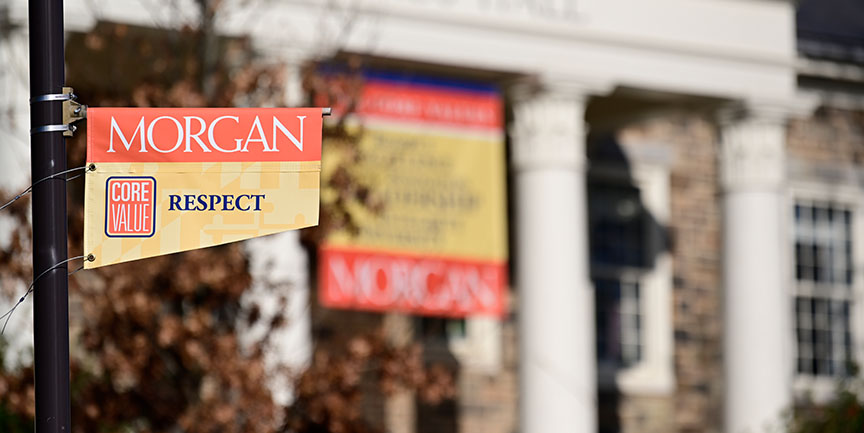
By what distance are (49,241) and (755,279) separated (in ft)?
41.8

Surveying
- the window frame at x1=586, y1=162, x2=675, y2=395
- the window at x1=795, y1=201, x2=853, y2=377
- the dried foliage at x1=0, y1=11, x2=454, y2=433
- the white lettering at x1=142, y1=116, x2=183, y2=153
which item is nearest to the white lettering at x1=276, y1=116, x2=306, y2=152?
the white lettering at x1=142, y1=116, x2=183, y2=153

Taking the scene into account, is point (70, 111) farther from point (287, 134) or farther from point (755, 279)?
point (755, 279)

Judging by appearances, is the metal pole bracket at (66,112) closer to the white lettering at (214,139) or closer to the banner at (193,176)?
the banner at (193,176)

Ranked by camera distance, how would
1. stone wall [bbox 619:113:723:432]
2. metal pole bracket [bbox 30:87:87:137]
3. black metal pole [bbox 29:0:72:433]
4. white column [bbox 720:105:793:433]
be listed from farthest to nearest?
stone wall [bbox 619:113:723:432], white column [bbox 720:105:793:433], metal pole bracket [bbox 30:87:87:137], black metal pole [bbox 29:0:72:433]

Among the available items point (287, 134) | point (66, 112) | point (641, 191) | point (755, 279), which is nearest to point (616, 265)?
point (641, 191)

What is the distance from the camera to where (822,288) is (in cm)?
2169

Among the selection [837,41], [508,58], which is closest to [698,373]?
[837,41]

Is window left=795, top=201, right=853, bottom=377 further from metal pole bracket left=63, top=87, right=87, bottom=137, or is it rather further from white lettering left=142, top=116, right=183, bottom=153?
metal pole bracket left=63, top=87, right=87, bottom=137

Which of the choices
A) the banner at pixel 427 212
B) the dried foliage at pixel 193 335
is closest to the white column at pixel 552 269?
the banner at pixel 427 212

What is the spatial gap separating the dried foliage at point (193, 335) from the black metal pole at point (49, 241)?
17.4ft

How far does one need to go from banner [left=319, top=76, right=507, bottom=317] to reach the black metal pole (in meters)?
9.02

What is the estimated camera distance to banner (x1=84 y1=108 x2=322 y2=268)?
6.48m

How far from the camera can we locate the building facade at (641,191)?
16.2 metres

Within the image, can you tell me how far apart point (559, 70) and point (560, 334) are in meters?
2.55
